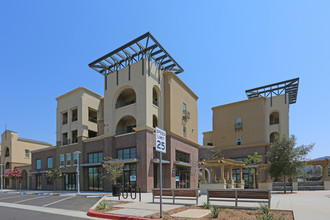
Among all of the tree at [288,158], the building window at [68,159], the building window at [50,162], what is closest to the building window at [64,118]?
the building window at [68,159]

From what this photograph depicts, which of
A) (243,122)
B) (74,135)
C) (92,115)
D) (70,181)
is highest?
(92,115)

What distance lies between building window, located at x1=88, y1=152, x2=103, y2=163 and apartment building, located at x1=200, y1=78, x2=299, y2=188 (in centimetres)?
1869

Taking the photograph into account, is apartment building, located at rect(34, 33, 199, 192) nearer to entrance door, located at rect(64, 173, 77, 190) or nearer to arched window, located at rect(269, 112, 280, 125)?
entrance door, located at rect(64, 173, 77, 190)

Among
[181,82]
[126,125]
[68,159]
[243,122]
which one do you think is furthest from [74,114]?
[243,122]

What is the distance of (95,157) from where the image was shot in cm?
3447

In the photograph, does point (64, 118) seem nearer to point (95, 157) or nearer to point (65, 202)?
point (95, 157)

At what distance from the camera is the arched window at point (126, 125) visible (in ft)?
115

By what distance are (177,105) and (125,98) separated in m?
7.34

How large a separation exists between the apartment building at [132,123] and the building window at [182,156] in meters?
0.05

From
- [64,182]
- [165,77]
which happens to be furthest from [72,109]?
[165,77]

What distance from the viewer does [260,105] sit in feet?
145

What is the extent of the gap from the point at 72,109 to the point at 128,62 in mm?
12125

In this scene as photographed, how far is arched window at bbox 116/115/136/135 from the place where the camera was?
35094 millimetres

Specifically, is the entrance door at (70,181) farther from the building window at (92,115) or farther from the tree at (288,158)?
the tree at (288,158)
